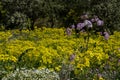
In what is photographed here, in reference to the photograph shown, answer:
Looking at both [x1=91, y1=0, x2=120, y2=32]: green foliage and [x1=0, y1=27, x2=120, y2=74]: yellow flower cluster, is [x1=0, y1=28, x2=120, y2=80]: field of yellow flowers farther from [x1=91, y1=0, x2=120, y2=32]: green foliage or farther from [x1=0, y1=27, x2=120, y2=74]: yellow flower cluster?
[x1=91, y1=0, x2=120, y2=32]: green foliage

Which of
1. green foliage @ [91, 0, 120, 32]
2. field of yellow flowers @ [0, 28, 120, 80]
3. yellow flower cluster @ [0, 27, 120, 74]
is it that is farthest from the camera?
green foliage @ [91, 0, 120, 32]

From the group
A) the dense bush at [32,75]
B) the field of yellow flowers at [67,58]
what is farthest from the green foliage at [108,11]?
the dense bush at [32,75]

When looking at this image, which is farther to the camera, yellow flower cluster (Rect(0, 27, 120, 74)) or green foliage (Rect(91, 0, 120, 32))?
green foliage (Rect(91, 0, 120, 32))

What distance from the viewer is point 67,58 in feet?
26.9

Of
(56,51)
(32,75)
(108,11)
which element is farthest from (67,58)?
(108,11)

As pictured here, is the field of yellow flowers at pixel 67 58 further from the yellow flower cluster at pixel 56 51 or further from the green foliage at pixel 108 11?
the green foliage at pixel 108 11

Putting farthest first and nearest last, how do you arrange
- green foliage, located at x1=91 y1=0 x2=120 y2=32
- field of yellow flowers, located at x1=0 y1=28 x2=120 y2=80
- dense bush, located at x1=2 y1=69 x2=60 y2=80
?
green foliage, located at x1=91 y1=0 x2=120 y2=32
field of yellow flowers, located at x1=0 y1=28 x2=120 y2=80
dense bush, located at x1=2 y1=69 x2=60 y2=80

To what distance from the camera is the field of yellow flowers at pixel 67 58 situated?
25.8 ft

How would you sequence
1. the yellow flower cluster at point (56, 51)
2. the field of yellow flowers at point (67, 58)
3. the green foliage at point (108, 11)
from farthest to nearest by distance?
1. the green foliage at point (108, 11)
2. the yellow flower cluster at point (56, 51)
3. the field of yellow flowers at point (67, 58)

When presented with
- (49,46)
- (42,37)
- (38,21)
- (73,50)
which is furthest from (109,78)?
(38,21)

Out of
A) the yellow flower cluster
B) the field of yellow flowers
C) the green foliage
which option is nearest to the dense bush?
the field of yellow flowers

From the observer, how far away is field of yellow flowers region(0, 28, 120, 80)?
7.87 metres

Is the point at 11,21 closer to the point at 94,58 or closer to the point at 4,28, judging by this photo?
the point at 4,28

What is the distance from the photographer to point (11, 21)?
12.5 meters
